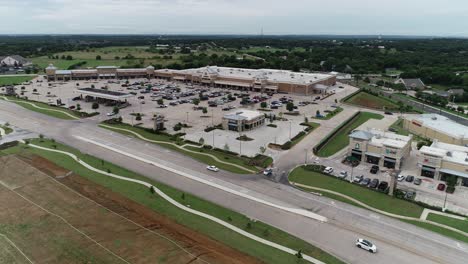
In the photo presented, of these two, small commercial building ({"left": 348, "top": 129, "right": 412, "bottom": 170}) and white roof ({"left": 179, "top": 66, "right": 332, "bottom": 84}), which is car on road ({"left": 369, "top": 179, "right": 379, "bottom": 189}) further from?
white roof ({"left": 179, "top": 66, "right": 332, "bottom": 84})

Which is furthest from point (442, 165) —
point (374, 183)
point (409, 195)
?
point (374, 183)

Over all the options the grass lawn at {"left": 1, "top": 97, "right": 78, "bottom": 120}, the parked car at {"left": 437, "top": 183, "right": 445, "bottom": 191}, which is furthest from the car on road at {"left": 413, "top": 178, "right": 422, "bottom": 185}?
the grass lawn at {"left": 1, "top": 97, "right": 78, "bottom": 120}

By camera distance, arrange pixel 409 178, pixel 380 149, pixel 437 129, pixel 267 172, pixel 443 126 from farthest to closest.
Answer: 1. pixel 443 126
2. pixel 437 129
3. pixel 380 149
4. pixel 267 172
5. pixel 409 178

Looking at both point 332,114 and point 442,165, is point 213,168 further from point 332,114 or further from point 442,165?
point 332,114

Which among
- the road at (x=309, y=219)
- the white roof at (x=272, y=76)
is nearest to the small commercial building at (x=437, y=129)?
the road at (x=309, y=219)

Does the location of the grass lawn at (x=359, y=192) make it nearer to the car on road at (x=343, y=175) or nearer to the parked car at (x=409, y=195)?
the parked car at (x=409, y=195)

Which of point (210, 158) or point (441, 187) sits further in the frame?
point (210, 158)
